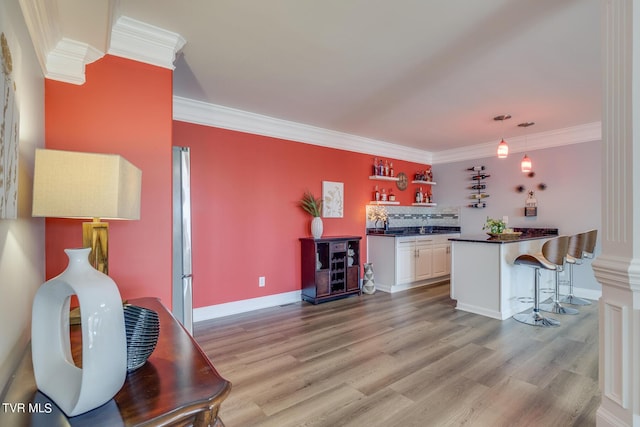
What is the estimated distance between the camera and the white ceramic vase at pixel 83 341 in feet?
2.57

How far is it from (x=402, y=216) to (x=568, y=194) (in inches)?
102

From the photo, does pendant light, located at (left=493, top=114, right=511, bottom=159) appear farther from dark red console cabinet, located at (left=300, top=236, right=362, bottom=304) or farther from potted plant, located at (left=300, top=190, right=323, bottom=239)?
potted plant, located at (left=300, top=190, right=323, bottom=239)

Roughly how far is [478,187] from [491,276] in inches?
100

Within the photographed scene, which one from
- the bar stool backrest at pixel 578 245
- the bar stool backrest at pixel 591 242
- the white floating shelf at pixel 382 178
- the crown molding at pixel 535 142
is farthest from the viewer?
the white floating shelf at pixel 382 178

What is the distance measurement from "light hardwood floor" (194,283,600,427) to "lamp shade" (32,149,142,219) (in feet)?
4.99

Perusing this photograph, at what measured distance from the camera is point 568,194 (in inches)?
187

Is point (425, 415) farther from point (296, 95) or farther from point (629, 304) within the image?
point (296, 95)

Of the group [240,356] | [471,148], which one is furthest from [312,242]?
[471,148]

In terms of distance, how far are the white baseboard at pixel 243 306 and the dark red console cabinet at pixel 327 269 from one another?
9.7 inches

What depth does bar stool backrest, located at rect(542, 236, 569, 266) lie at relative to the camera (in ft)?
11.3

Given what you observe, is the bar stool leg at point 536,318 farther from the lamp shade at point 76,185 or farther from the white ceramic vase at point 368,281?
the lamp shade at point 76,185

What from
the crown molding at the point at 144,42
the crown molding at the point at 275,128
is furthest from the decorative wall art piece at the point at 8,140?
the crown molding at the point at 275,128

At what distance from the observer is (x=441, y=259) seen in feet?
18.5

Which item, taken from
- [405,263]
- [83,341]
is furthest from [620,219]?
[405,263]
